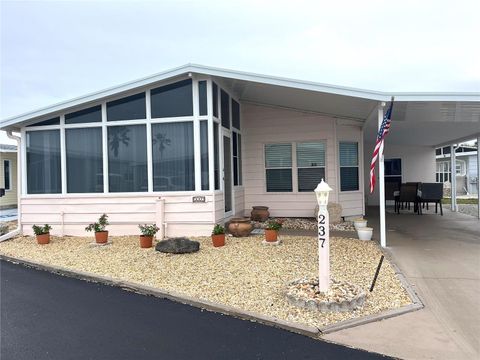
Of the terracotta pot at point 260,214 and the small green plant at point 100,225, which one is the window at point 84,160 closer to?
the small green plant at point 100,225

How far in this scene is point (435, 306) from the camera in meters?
4.23

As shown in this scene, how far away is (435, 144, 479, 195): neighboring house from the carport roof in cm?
1393

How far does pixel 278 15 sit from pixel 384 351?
10.1 meters

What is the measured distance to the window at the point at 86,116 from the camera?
8672 millimetres

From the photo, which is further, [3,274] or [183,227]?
[183,227]

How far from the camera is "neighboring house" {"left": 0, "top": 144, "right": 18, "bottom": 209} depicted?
15.7m

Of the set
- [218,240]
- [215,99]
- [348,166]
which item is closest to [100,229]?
[218,240]

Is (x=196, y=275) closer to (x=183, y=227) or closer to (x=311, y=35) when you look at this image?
(x=183, y=227)

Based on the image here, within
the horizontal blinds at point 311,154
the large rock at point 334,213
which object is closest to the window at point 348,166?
the horizontal blinds at point 311,154

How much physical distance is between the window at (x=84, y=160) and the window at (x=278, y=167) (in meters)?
4.34

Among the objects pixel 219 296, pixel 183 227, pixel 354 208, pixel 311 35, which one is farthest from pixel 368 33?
pixel 219 296

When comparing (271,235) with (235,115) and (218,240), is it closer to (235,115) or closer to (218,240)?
(218,240)

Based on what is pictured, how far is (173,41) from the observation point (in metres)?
13.8

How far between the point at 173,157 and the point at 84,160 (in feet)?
7.06
